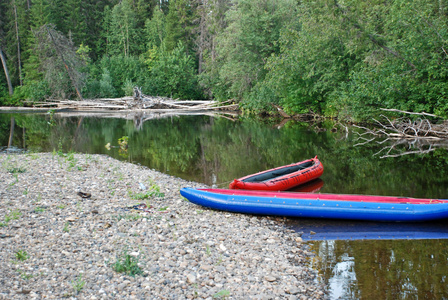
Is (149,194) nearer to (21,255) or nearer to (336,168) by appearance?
(21,255)

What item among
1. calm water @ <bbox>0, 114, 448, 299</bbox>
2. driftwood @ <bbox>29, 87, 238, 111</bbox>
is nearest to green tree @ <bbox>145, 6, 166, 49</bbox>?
driftwood @ <bbox>29, 87, 238, 111</bbox>

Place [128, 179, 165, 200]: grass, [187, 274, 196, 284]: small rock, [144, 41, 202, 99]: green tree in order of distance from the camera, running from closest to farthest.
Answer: [187, 274, 196, 284]: small rock
[128, 179, 165, 200]: grass
[144, 41, 202, 99]: green tree

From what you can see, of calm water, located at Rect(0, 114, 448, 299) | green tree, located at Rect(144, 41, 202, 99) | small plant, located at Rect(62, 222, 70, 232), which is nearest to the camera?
calm water, located at Rect(0, 114, 448, 299)

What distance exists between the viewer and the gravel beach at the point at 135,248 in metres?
4.75

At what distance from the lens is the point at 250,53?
32500mm

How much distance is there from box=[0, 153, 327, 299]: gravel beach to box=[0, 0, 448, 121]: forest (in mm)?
15206

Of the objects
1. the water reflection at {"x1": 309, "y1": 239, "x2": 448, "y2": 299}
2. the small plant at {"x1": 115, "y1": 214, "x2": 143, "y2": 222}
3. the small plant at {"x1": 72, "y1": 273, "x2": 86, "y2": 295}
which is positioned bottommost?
the water reflection at {"x1": 309, "y1": 239, "x2": 448, "y2": 299}

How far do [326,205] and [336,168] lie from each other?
230 inches

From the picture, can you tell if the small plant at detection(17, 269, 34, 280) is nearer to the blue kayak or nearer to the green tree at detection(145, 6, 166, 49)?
the blue kayak

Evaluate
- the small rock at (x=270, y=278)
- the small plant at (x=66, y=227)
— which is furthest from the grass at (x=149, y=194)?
the small rock at (x=270, y=278)

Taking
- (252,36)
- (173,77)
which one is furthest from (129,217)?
(173,77)

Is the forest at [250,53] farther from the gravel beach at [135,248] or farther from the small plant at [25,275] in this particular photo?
the small plant at [25,275]

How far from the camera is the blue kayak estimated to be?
7.71m

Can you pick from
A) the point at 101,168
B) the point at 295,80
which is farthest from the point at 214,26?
the point at 101,168
